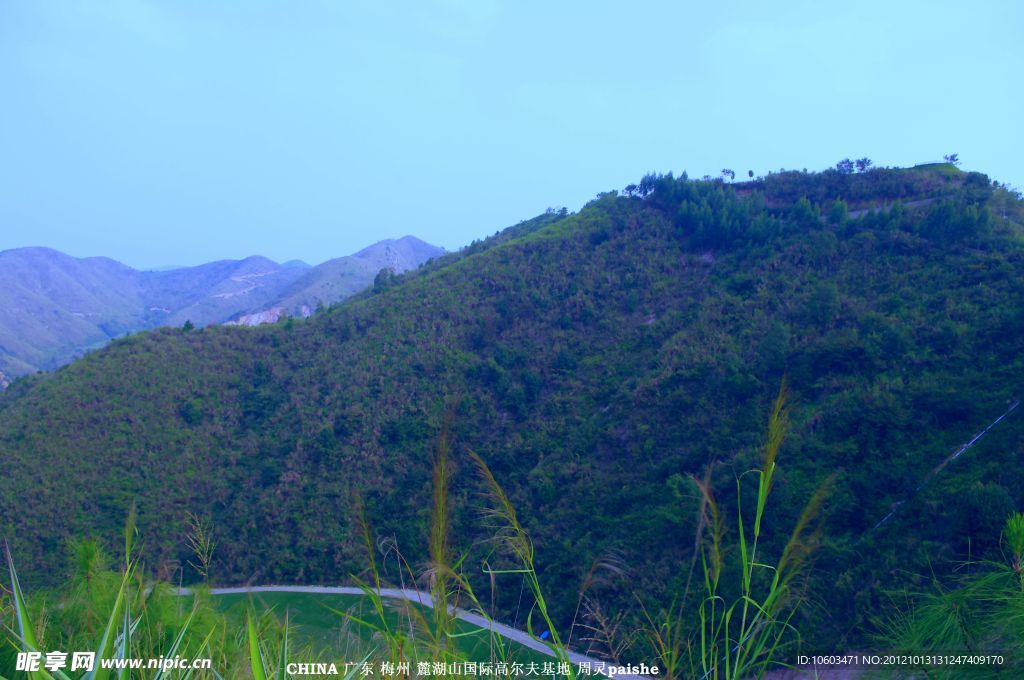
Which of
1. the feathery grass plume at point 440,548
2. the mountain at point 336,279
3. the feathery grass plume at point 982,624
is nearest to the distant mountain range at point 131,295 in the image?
the mountain at point 336,279

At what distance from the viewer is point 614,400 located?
23531 millimetres

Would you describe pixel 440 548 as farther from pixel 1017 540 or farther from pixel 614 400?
pixel 614 400

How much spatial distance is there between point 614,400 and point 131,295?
193803mm

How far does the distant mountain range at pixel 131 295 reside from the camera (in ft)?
318

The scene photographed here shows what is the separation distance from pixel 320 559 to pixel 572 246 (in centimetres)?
2248

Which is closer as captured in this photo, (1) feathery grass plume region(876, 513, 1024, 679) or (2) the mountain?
(1) feathery grass plume region(876, 513, 1024, 679)

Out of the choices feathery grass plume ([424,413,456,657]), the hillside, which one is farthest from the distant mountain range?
feathery grass plume ([424,413,456,657])

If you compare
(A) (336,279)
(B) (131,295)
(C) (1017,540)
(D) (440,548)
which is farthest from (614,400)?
(B) (131,295)

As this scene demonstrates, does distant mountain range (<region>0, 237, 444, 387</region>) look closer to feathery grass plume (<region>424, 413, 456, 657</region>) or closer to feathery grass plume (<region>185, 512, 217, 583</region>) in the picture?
feathery grass plume (<region>185, 512, 217, 583</region>)

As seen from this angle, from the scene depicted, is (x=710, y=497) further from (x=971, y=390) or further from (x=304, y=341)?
(x=304, y=341)

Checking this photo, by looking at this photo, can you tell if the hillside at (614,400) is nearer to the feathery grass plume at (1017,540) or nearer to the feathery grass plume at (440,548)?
the feathery grass plume at (1017,540)

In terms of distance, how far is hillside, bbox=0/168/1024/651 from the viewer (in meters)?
14.8

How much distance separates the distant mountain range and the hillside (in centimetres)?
4871

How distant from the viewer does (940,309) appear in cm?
1973
